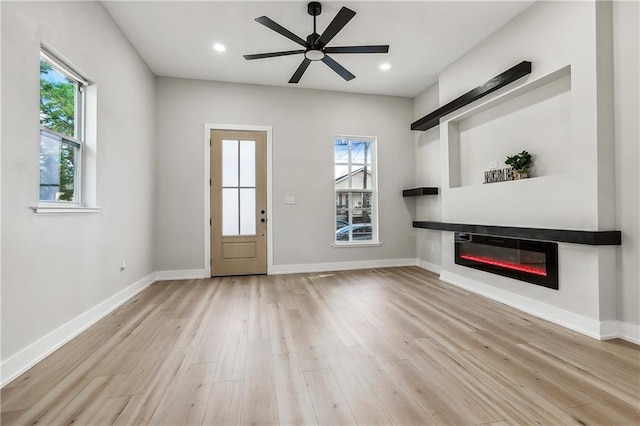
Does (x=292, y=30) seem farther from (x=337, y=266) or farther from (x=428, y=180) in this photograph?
(x=337, y=266)

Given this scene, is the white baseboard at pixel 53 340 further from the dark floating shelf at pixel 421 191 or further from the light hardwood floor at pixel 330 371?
the dark floating shelf at pixel 421 191

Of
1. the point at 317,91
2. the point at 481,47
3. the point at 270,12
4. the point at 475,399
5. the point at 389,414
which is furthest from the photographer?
the point at 317,91

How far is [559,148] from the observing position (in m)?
2.84

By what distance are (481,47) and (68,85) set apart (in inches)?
184

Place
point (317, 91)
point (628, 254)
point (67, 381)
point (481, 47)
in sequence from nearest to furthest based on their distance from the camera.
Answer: point (67, 381) < point (628, 254) < point (481, 47) < point (317, 91)

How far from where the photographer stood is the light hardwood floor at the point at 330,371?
146 centimetres

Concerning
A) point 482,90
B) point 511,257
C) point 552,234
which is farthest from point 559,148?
point 511,257

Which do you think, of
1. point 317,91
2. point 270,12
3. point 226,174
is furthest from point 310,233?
point 270,12

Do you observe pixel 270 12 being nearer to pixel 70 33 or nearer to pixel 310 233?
pixel 70 33

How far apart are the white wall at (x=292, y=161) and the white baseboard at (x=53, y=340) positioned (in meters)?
1.56

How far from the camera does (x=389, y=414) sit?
4.75ft

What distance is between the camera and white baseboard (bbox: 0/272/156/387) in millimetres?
1771

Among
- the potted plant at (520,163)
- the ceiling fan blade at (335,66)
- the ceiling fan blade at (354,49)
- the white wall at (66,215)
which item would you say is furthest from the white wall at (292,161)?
the potted plant at (520,163)

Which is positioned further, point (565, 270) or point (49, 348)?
point (565, 270)
